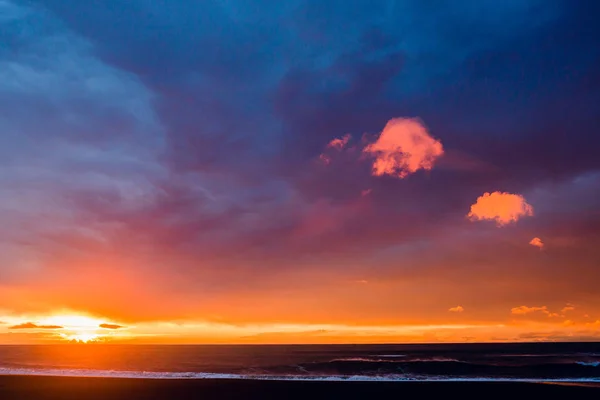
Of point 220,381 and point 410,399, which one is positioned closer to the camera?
point 410,399

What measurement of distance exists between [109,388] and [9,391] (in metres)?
7.52

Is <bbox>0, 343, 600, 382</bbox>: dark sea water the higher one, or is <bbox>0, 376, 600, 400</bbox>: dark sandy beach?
<bbox>0, 376, 600, 400</bbox>: dark sandy beach

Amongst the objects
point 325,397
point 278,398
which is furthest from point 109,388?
point 325,397

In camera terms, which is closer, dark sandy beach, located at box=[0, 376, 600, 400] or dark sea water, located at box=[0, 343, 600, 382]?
dark sandy beach, located at box=[0, 376, 600, 400]

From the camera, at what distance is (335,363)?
233 feet

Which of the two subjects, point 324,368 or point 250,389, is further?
point 324,368

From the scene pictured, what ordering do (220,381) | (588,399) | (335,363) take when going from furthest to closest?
(335,363)
(220,381)
(588,399)

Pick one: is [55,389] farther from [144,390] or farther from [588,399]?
[588,399]

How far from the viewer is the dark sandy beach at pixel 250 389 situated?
30781 millimetres

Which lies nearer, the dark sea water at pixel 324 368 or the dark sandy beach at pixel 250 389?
the dark sandy beach at pixel 250 389

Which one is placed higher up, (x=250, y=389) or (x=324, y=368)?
(x=250, y=389)

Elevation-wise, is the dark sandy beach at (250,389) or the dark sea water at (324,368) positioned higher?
the dark sandy beach at (250,389)

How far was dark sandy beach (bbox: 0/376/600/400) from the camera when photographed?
101 ft

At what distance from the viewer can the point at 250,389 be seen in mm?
33312
